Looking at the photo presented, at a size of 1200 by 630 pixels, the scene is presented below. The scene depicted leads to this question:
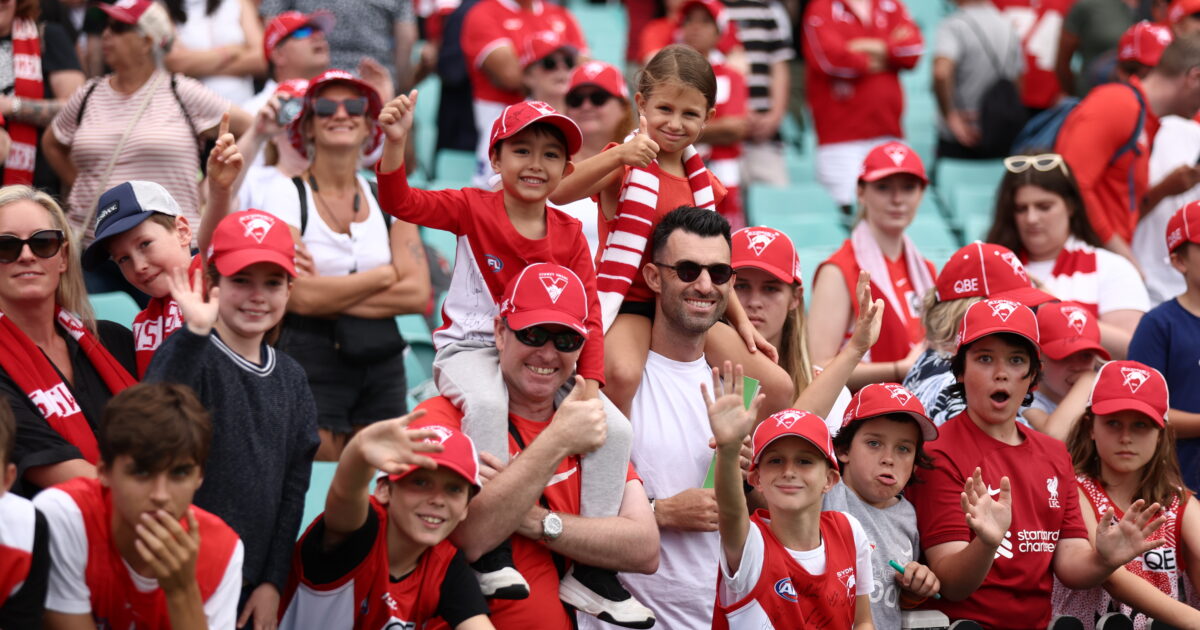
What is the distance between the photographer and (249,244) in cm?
374

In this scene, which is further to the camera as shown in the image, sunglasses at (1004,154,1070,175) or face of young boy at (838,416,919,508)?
sunglasses at (1004,154,1070,175)

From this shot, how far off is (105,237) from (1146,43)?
5.45 m

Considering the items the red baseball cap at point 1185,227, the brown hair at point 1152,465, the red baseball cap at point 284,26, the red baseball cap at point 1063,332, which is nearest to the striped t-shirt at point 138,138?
the red baseball cap at point 284,26

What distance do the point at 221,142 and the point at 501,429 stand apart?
4.11 feet

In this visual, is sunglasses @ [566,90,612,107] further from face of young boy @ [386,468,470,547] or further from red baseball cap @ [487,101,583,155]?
face of young boy @ [386,468,470,547]

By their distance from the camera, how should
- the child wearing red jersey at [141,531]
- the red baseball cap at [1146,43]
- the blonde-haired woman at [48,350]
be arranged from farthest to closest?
the red baseball cap at [1146,43] → the blonde-haired woman at [48,350] → the child wearing red jersey at [141,531]

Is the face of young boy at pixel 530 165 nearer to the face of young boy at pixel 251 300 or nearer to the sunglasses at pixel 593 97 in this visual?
the face of young boy at pixel 251 300

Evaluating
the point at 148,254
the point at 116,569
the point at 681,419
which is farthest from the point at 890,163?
the point at 116,569

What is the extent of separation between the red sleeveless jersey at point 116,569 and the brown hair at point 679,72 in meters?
2.13

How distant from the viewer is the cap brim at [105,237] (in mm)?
4004

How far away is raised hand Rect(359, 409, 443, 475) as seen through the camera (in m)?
3.45

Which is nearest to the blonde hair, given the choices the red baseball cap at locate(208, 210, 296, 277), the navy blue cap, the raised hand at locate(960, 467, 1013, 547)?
the navy blue cap

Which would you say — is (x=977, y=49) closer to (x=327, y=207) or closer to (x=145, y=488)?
(x=327, y=207)

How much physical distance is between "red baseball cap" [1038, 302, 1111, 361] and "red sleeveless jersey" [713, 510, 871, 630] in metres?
1.48
